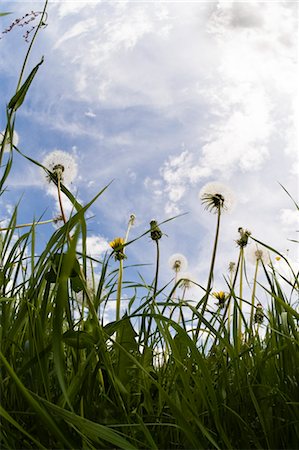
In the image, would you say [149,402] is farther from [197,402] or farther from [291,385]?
[291,385]

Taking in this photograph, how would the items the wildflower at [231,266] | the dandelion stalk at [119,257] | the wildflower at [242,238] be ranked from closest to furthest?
the dandelion stalk at [119,257]
the wildflower at [242,238]
the wildflower at [231,266]

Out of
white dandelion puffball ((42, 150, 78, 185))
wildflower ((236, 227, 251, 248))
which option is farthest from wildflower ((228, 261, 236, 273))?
white dandelion puffball ((42, 150, 78, 185))

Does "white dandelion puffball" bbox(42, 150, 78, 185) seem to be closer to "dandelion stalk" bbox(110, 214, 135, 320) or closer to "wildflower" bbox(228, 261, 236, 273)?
"dandelion stalk" bbox(110, 214, 135, 320)

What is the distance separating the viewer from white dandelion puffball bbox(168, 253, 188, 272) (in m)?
2.97

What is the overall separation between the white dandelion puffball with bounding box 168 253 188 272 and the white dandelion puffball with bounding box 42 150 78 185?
4.64 ft

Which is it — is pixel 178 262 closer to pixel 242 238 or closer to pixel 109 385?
pixel 242 238

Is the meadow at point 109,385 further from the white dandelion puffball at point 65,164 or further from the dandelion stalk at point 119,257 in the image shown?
the white dandelion puffball at point 65,164

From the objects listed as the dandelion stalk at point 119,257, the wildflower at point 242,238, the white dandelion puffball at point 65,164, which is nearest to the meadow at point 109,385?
the dandelion stalk at point 119,257

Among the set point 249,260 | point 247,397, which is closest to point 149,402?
point 247,397

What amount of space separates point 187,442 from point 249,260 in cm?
170

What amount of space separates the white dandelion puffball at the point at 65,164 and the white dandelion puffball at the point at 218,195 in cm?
76

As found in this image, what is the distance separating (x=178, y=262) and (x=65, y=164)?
1.47 metres

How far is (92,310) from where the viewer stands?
686 mm

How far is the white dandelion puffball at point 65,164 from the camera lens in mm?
1657
